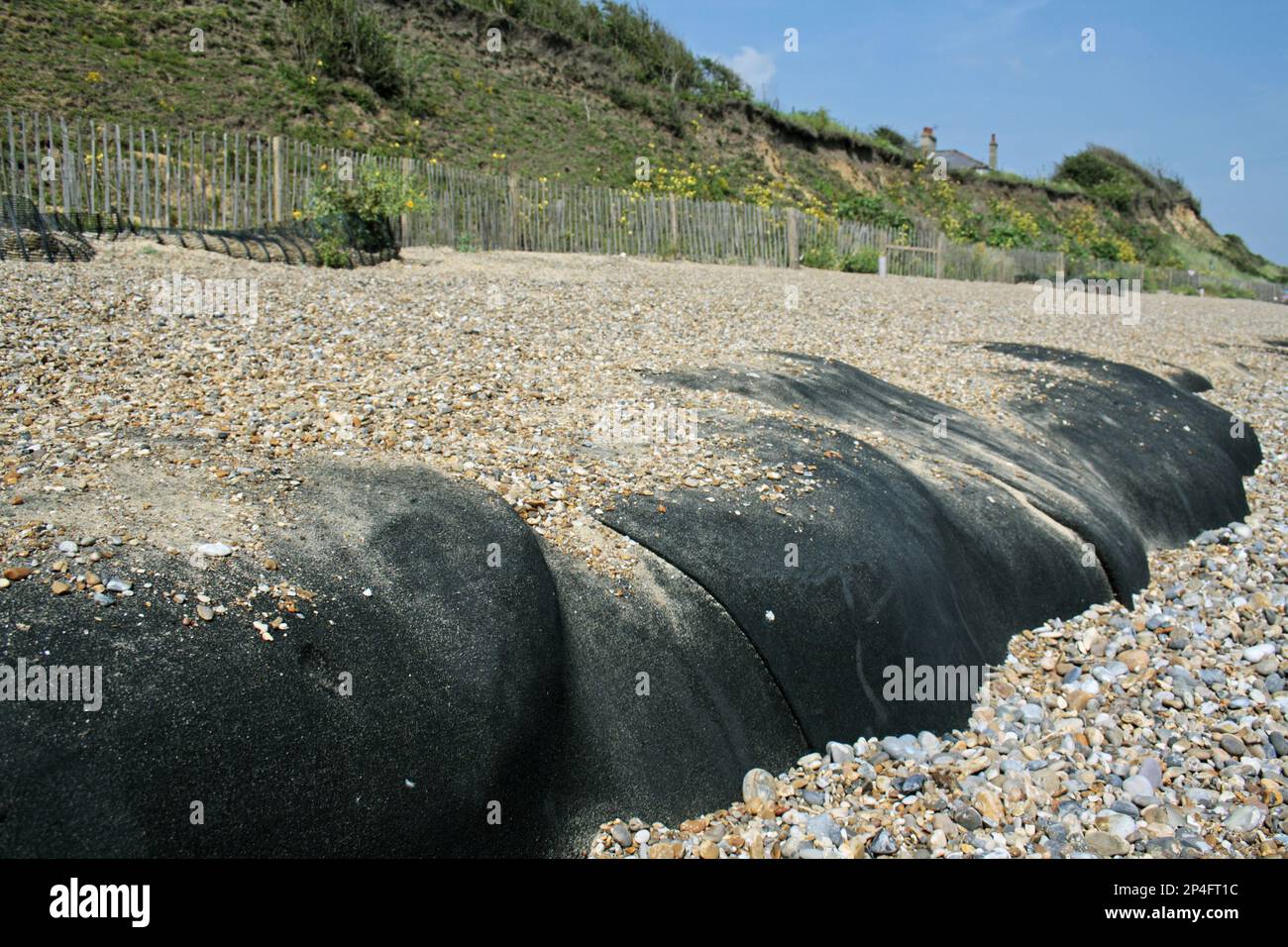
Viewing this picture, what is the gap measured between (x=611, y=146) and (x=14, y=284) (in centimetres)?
1908

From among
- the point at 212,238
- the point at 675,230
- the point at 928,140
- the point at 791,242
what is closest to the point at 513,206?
the point at 675,230

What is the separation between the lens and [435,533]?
130 inches

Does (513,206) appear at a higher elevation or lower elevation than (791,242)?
lower

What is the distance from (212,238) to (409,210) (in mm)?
3318

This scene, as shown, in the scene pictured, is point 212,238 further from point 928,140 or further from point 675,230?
point 928,140

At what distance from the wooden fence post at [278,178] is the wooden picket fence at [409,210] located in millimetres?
18

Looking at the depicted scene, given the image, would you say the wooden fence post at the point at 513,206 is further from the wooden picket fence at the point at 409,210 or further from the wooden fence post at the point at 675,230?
the wooden fence post at the point at 675,230

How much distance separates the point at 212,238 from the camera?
9.23m

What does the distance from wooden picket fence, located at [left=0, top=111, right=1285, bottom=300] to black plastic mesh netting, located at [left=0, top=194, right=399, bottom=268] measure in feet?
2.02

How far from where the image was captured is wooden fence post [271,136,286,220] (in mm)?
11828

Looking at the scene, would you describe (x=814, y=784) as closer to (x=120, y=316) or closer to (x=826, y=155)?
(x=120, y=316)

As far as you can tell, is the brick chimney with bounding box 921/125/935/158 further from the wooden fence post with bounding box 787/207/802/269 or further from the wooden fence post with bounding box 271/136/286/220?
the wooden fence post with bounding box 271/136/286/220

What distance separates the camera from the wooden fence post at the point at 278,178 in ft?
Answer: 38.8
